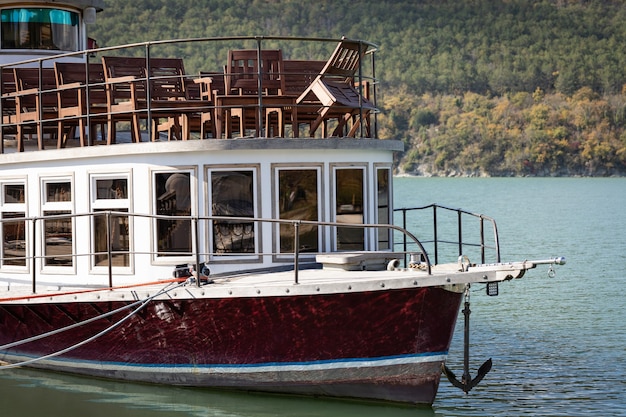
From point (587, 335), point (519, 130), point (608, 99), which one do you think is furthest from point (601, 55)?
point (587, 335)

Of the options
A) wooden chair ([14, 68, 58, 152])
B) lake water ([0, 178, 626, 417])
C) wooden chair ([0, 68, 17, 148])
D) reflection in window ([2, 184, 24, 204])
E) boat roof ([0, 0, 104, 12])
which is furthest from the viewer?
boat roof ([0, 0, 104, 12])

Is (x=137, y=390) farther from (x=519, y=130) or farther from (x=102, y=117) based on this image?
(x=519, y=130)

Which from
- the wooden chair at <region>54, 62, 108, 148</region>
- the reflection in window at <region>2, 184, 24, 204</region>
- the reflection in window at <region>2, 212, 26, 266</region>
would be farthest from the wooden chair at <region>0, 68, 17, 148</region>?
the reflection in window at <region>2, 212, 26, 266</region>

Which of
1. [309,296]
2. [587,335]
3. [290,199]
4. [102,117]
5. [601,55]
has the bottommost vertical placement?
[587,335]

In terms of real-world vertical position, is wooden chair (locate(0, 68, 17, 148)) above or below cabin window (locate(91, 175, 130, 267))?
above

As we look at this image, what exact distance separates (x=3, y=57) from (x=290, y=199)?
20.8 ft

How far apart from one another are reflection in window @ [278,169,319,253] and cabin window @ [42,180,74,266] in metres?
2.49

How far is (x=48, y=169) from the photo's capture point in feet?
44.8

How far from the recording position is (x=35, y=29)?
56.9 ft

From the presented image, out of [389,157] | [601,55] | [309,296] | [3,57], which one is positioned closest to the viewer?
[309,296]

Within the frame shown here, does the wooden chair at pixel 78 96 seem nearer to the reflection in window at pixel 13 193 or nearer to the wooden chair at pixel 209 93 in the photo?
the reflection in window at pixel 13 193

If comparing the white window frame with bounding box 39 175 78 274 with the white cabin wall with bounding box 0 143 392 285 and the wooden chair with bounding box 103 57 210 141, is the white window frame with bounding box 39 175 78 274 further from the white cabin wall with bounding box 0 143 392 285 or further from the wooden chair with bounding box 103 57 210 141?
the wooden chair with bounding box 103 57 210 141

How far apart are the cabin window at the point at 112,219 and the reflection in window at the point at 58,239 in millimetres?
429

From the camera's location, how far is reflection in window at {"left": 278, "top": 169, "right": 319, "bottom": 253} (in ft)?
42.0
